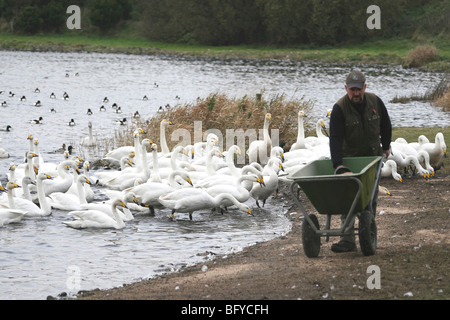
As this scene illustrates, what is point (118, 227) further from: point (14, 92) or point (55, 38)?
point (55, 38)

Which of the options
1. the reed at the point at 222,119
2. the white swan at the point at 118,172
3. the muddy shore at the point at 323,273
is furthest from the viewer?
the reed at the point at 222,119

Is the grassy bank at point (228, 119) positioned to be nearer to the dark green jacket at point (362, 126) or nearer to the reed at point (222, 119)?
the reed at point (222, 119)

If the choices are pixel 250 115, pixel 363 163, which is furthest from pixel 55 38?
pixel 363 163

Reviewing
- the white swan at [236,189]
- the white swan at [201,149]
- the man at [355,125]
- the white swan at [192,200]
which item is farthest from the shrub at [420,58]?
the man at [355,125]

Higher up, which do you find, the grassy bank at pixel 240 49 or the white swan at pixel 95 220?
the grassy bank at pixel 240 49

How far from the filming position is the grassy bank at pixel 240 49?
66.1 metres

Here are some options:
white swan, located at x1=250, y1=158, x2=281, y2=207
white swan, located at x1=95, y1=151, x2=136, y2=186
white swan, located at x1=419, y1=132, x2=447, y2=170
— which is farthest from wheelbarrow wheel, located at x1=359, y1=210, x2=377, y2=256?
white swan, located at x1=95, y1=151, x2=136, y2=186

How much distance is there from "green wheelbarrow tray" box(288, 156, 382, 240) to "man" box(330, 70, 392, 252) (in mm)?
200

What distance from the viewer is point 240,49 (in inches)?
3063

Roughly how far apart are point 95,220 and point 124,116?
2070cm

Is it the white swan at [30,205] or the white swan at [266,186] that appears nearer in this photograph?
the white swan at [30,205]

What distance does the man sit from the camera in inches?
362

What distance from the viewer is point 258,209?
51.7 ft

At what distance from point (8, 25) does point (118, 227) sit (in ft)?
273
